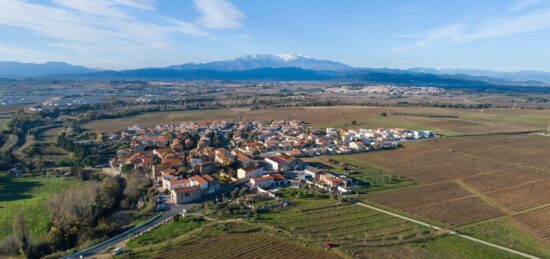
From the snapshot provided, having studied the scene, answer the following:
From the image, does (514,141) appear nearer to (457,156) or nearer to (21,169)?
(457,156)

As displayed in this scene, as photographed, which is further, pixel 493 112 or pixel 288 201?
pixel 493 112

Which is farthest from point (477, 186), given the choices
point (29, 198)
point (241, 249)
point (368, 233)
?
point (29, 198)

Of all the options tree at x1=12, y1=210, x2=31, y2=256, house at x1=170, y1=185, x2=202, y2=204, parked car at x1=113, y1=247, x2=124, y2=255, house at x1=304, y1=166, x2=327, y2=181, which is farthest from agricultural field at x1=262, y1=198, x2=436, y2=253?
tree at x1=12, y1=210, x2=31, y2=256

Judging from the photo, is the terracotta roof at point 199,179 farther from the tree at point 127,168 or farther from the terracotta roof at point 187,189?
the tree at point 127,168

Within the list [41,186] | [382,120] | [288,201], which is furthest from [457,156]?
[41,186]

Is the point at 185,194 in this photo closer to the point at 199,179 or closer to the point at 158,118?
the point at 199,179

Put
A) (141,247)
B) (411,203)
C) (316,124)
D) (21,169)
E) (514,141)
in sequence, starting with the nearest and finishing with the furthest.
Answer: (141,247), (411,203), (21,169), (514,141), (316,124)

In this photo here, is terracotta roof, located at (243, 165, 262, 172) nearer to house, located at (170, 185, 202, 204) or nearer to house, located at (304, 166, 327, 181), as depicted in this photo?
house, located at (304, 166, 327, 181)

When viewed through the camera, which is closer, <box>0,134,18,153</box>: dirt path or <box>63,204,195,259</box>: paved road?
<box>63,204,195,259</box>: paved road
